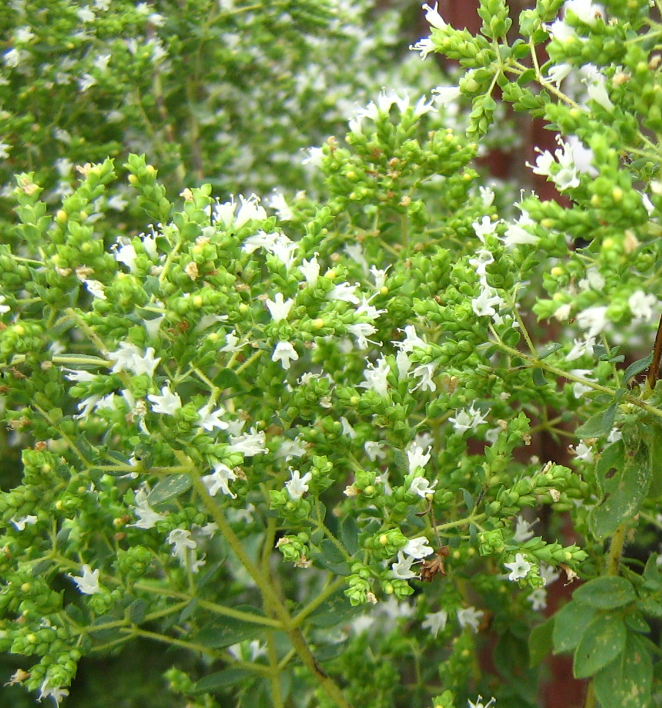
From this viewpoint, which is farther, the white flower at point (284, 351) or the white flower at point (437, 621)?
the white flower at point (437, 621)

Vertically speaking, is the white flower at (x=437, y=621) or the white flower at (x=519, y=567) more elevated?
the white flower at (x=519, y=567)

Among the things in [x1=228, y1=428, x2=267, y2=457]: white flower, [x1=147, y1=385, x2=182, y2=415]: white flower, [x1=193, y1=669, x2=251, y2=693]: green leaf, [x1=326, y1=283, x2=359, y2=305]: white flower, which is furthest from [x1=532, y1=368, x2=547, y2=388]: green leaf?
[x1=193, y1=669, x2=251, y2=693]: green leaf

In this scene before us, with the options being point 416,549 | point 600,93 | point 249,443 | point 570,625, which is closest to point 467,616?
point 570,625

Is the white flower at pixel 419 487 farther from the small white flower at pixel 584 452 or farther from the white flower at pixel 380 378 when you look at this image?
the small white flower at pixel 584 452

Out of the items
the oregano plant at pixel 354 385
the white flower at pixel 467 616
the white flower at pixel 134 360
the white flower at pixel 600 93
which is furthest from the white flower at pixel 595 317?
the white flower at pixel 467 616

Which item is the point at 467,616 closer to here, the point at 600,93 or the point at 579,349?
the point at 579,349

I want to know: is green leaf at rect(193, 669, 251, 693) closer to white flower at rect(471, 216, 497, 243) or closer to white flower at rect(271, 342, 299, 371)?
white flower at rect(271, 342, 299, 371)
